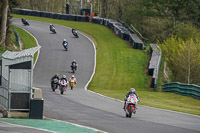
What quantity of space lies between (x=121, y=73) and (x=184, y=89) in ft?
39.4

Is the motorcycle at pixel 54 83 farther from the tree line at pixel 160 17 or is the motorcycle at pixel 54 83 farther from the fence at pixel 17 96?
the tree line at pixel 160 17

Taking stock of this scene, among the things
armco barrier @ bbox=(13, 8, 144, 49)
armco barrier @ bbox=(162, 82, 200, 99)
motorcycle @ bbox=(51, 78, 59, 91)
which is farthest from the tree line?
motorcycle @ bbox=(51, 78, 59, 91)

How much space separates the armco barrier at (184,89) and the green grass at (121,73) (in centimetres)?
69

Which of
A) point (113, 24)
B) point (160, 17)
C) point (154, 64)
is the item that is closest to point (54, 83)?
point (154, 64)

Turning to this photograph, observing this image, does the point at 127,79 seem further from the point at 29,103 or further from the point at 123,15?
the point at 123,15

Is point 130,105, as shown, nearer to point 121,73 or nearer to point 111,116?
point 111,116

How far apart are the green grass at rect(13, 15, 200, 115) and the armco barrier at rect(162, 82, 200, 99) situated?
0.69m

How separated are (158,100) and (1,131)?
18.8 metres

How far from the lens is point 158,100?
3072cm

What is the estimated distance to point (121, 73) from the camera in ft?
150

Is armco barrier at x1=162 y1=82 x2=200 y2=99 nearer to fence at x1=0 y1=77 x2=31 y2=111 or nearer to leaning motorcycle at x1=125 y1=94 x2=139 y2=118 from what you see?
leaning motorcycle at x1=125 y1=94 x2=139 y2=118

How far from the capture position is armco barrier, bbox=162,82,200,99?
32812 millimetres

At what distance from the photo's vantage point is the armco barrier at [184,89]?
3281cm

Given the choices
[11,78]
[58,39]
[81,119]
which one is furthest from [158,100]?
[58,39]
